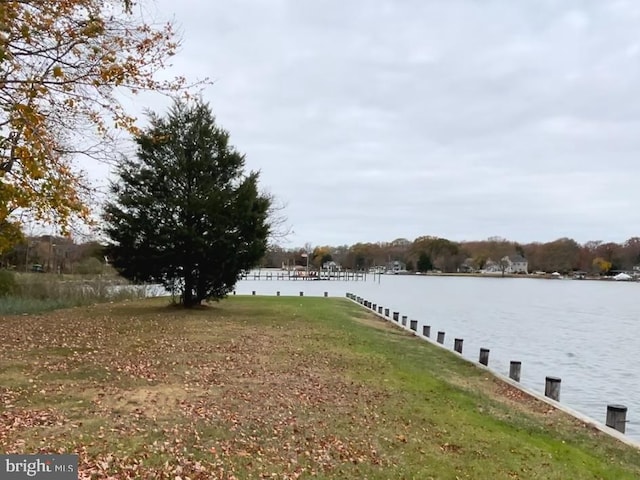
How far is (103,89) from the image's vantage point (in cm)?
956

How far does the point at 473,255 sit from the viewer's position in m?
171

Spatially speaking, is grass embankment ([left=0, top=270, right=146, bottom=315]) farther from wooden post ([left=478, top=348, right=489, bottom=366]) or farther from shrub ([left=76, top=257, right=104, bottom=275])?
wooden post ([left=478, top=348, right=489, bottom=366])

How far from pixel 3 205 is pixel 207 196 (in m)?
14.3

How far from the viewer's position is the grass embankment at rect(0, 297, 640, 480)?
5.86 metres

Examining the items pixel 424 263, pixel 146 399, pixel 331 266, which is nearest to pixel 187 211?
pixel 146 399

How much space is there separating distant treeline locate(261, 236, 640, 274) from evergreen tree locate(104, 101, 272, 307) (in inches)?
4574

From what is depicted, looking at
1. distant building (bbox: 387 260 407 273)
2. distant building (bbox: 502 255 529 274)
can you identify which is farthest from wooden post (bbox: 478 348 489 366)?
distant building (bbox: 387 260 407 273)

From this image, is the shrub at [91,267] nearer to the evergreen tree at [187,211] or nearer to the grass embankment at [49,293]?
the grass embankment at [49,293]

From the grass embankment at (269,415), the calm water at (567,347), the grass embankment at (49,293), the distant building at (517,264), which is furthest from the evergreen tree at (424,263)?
the grass embankment at (269,415)

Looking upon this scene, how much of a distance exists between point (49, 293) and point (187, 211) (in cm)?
944

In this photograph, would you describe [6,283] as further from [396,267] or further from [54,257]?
[396,267]

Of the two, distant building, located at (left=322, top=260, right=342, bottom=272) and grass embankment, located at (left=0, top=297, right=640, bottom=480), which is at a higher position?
distant building, located at (left=322, top=260, right=342, bottom=272)

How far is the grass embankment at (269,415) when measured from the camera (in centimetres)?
586

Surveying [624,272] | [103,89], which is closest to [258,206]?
[103,89]
